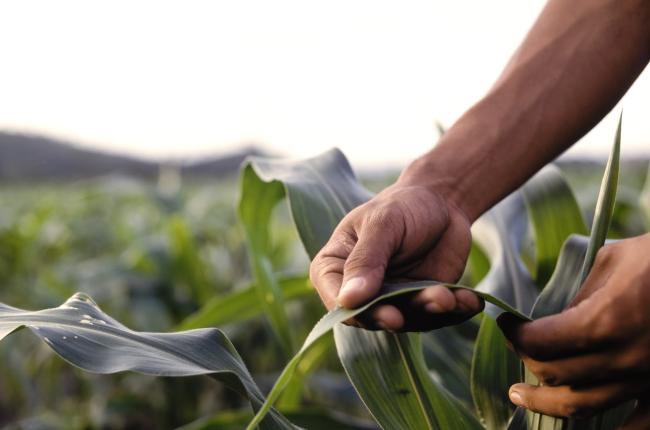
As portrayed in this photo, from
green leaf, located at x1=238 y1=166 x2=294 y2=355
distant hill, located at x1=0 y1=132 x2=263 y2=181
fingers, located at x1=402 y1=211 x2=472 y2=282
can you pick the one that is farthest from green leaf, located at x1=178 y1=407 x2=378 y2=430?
distant hill, located at x1=0 y1=132 x2=263 y2=181

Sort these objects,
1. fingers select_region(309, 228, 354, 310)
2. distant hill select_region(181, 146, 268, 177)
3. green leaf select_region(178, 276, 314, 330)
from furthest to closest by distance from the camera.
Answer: distant hill select_region(181, 146, 268, 177), green leaf select_region(178, 276, 314, 330), fingers select_region(309, 228, 354, 310)

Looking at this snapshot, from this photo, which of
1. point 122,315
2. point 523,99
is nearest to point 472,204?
point 523,99

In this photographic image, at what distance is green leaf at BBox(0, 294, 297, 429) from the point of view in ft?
1.92

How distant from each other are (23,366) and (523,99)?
161 cm

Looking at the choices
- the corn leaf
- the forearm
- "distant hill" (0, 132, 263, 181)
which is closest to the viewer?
the corn leaf

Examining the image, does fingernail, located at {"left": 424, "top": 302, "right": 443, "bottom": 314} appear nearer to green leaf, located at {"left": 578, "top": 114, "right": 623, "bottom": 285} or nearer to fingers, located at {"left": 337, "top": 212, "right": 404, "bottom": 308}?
fingers, located at {"left": 337, "top": 212, "right": 404, "bottom": 308}

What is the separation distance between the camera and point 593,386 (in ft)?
1.85

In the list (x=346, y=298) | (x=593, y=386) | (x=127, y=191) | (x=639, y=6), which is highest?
(x=127, y=191)

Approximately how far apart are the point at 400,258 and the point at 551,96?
32 cm

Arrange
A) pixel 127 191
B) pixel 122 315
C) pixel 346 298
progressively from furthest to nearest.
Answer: pixel 127 191 → pixel 122 315 → pixel 346 298

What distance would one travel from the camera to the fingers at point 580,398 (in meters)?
0.56

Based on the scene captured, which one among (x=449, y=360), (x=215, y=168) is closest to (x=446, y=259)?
(x=449, y=360)

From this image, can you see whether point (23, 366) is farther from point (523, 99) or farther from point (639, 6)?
point (639, 6)

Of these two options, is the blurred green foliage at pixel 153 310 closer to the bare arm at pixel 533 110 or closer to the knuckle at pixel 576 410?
the bare arm at pixel 533 110
